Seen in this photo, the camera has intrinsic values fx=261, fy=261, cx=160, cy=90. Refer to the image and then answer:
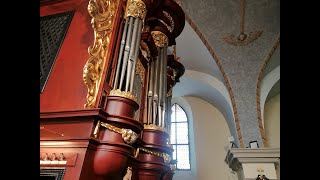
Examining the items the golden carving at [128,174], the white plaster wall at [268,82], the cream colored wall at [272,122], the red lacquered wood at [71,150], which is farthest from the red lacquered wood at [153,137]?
the cream colored wall at [272,122]

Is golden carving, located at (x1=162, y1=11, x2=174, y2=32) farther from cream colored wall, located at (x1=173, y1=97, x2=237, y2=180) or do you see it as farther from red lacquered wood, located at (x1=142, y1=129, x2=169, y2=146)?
cream colored wall, located at (x1=173, y1=97, x2=237, y2=180)

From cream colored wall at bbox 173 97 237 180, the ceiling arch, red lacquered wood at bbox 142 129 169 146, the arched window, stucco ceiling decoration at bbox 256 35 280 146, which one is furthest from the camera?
the arched window

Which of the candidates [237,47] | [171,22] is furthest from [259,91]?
[171,22]

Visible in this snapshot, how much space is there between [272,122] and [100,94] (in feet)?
23.1

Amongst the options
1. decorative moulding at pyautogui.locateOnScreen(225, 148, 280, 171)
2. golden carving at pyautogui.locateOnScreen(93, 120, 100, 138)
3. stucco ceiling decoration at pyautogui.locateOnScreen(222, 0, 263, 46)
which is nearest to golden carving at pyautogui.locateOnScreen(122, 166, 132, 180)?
golden carving at pyautogui.locateOnScreen(93, 120, 100, 138)

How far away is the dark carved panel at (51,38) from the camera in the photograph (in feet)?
11.0

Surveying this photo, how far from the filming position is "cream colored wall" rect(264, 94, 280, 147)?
8.02 metres

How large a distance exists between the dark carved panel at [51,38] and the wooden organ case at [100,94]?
0.06 feet

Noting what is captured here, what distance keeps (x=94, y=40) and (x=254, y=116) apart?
5.56 metres

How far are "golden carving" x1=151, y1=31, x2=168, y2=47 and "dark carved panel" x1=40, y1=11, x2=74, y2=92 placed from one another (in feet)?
5.58

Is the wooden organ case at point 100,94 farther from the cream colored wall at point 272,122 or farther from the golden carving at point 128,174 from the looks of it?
the cream colored wall at point 272,122

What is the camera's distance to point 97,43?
315 cm
